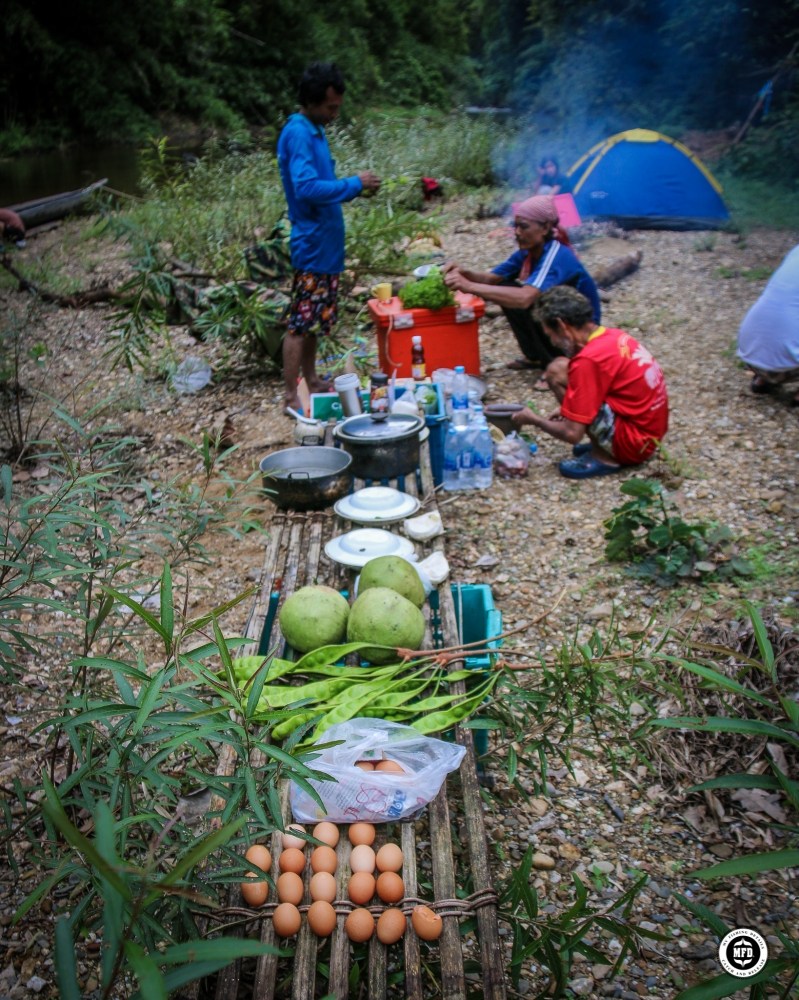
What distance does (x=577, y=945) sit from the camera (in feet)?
5.31

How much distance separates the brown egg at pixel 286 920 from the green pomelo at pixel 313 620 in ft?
2.67

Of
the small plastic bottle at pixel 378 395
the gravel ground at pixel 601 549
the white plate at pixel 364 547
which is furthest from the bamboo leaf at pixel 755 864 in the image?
the small plastic bottle at pixel 378 395

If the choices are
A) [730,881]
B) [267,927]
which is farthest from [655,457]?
[267,927]

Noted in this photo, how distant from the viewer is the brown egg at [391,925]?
1.62 m

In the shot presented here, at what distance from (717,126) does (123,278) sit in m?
11.3

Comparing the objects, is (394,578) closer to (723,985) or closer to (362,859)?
(362,859)

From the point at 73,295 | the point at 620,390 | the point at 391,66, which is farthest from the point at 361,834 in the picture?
the point at 391,66

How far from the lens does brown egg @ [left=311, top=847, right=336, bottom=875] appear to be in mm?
1752

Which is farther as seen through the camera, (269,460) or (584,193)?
(584,193)

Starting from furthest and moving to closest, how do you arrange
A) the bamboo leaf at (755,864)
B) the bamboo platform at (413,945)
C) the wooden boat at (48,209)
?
the wooden boat at (48,209), the bamboo platform at (413,945), the bamboo leaf at (755,864)

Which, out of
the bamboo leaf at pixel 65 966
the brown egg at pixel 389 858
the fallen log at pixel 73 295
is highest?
the bamboo leaf at pixel 65 966

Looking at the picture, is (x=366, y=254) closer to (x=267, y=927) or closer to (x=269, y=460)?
(x=269, y=460)

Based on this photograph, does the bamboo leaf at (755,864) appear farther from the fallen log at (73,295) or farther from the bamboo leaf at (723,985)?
the fallen log at (73,295)

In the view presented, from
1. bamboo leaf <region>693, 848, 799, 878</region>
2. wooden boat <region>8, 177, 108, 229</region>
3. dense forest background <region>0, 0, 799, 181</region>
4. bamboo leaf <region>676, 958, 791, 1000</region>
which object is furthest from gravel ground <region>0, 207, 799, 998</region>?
dense forest background <region>0, 0, 799, 181</region>
